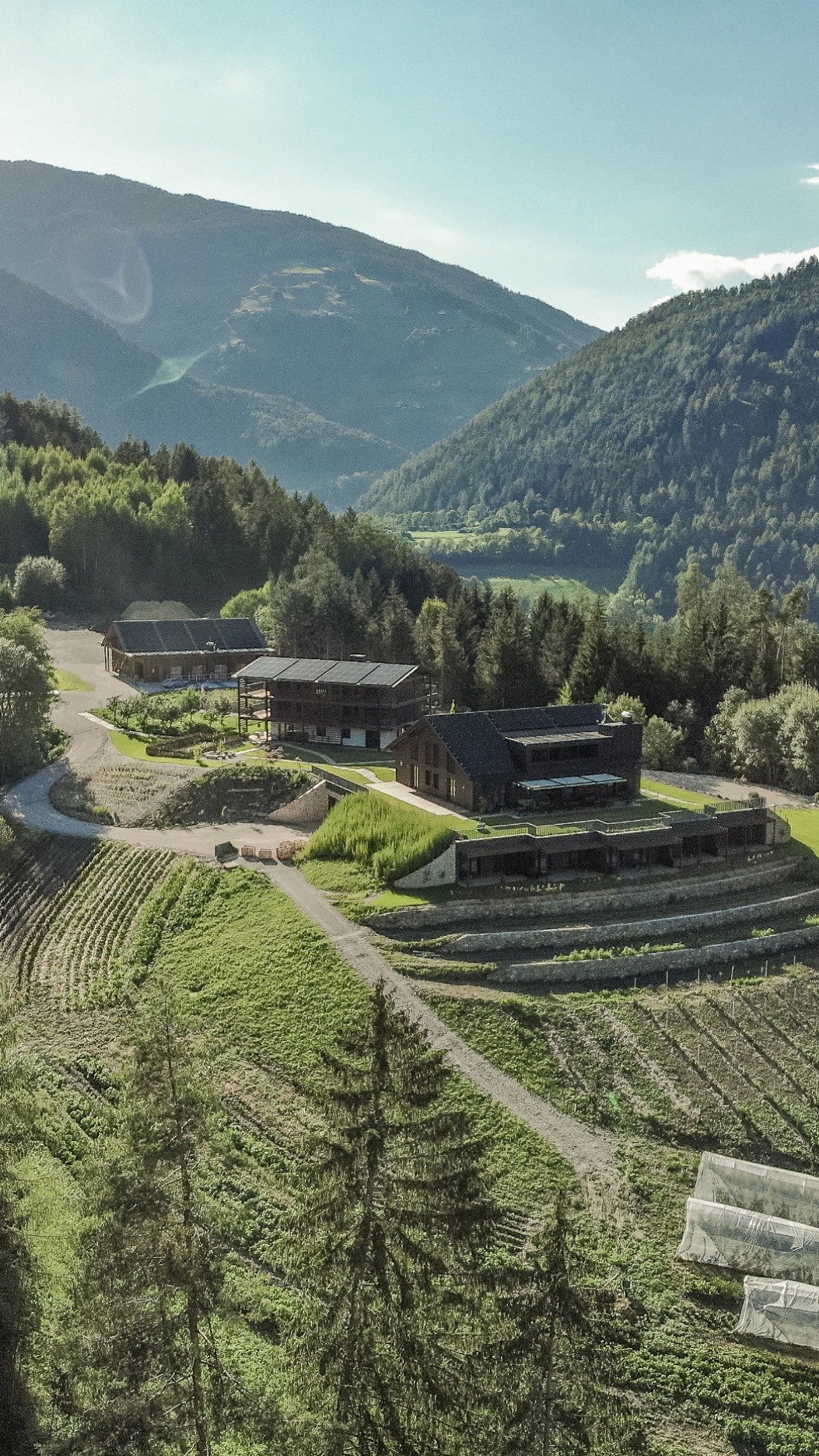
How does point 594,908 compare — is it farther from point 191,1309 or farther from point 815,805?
point 191,1309

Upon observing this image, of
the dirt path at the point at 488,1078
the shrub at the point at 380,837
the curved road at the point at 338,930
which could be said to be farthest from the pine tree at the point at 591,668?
the dirt path at the point at 488,1078

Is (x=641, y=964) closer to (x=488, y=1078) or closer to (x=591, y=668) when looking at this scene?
(x=488, y=1078)

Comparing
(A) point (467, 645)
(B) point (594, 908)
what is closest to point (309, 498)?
(A) point (467, 645)

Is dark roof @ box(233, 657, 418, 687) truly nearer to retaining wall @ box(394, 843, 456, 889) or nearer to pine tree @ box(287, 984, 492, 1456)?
retaining wall @ box(394, 843, 456, 889)

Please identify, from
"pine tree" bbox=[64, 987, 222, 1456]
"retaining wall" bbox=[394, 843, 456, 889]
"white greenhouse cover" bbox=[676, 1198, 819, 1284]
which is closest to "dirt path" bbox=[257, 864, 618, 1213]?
"white greenhouse cover" bbox=[676, 1198, 819, 1284]

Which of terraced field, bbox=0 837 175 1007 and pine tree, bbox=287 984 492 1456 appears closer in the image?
pine tree, bbox=287 984 492 1456

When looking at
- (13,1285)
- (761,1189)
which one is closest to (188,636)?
(761,1189)

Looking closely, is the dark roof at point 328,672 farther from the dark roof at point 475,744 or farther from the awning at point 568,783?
the awning at point 568,783
